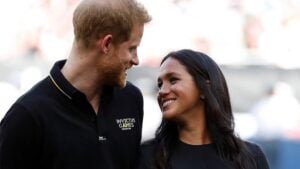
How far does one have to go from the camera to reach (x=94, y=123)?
6.84ft

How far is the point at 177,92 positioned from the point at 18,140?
1.83 ft

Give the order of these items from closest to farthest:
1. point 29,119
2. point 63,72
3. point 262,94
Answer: point 29,119, point 63,72, point 262,94

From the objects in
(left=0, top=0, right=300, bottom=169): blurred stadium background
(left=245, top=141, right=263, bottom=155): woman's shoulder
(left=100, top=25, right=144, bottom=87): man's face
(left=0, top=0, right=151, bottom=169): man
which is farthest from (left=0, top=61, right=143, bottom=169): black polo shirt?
(left=0, top=0, right=300, bottom=169): blurred stadium background

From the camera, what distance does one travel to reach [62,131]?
200 cm

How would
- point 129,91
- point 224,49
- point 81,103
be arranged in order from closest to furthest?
1. point 81,103
2. point 129,91
3. point 224,49

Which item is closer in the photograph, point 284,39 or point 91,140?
point 91,140

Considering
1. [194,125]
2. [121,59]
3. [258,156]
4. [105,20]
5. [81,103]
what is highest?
[105,20]

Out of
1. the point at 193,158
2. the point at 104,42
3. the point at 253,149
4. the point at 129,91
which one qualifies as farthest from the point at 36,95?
the point at 253,149

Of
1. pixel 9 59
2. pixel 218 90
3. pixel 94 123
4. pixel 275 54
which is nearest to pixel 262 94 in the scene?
pixel 275 54

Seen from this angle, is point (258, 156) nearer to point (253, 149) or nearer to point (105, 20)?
point (253, 149)

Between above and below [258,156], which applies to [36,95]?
above

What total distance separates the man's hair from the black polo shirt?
148mm

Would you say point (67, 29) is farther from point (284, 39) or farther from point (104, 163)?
point (104, 163)

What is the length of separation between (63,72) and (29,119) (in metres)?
0.20
